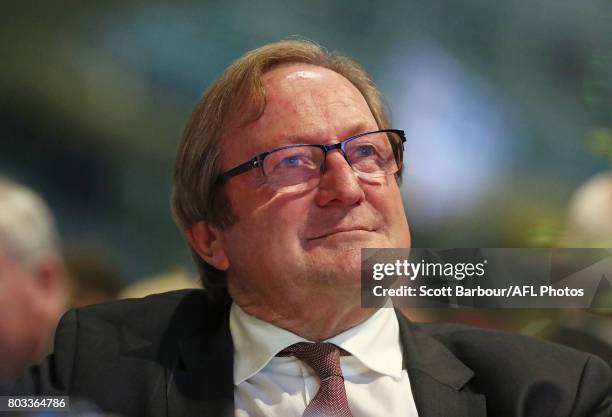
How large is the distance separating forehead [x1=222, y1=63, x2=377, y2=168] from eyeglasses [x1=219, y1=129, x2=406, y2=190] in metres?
0.02

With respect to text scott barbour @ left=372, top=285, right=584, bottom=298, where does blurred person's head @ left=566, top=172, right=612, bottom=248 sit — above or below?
above

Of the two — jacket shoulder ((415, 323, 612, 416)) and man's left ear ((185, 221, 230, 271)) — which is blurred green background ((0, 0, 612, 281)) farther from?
jacket shoulder ((415, 323, 612, 416))

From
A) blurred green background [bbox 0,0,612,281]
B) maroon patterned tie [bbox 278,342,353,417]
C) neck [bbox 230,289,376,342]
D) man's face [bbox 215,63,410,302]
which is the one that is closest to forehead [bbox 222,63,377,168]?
man's face [bbox 215,63,410,302]

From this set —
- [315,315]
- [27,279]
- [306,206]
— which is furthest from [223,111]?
[27,279]

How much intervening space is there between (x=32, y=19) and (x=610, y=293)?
4.88ft

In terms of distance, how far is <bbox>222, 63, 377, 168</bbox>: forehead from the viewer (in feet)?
4.97

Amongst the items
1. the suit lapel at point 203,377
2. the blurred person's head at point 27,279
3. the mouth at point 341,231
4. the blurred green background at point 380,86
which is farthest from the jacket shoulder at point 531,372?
the blurred person's head at point 27,279

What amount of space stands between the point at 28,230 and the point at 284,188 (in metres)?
0.66

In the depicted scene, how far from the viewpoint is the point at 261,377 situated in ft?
5.09

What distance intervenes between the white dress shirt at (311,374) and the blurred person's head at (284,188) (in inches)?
3.9

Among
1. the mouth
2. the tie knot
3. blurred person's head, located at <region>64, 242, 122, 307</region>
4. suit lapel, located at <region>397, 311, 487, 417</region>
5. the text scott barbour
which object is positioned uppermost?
the mouth

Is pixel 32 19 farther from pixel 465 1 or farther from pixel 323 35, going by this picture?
pixel 465 1

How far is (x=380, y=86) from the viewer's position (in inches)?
66.2

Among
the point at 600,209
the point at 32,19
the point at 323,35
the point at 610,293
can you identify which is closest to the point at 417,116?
the point at 323,35
